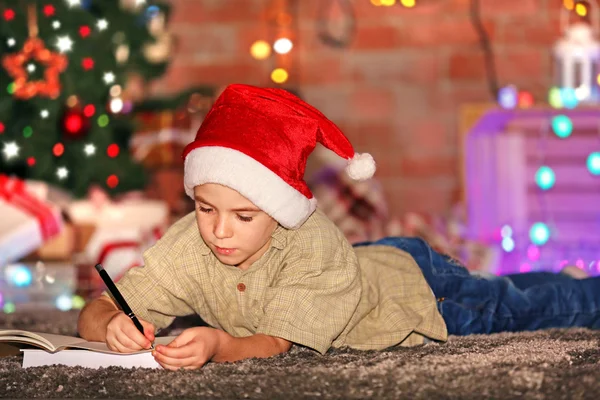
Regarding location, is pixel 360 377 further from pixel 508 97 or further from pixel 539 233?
pixel 508 97

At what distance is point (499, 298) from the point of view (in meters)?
1.67

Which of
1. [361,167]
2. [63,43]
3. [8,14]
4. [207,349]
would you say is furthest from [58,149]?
[207,349]

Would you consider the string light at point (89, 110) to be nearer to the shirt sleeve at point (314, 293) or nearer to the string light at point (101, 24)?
the string light at point (101, 24)

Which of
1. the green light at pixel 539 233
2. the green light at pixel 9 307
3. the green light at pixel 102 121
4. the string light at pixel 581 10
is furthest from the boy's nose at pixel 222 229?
the string light at pixel 581 10

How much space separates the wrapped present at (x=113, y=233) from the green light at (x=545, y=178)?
3.66 feet

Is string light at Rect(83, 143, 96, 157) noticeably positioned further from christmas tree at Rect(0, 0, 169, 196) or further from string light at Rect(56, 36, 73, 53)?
string light at Rect(56, 36, 73, 53)

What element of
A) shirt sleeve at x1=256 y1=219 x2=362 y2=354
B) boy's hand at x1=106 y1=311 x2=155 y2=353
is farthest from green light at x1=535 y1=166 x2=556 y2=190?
boy's hand at x1=106 y1=311 x2=155 y2=353

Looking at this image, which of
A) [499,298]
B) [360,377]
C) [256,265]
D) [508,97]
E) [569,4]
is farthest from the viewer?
[569,4]

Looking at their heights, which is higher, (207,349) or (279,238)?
(279,238)

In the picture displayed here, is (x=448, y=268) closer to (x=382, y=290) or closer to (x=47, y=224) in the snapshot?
(x=382, y=290)

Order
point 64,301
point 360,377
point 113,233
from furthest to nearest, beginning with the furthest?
1. point 113,233
2. point 64,301
3. point 360,377

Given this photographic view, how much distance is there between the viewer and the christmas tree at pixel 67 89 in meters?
2.71

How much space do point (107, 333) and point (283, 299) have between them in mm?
242

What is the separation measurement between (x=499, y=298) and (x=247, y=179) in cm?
59
